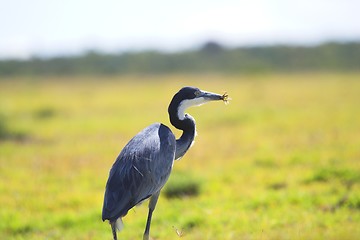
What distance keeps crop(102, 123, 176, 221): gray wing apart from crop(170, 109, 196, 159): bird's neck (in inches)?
7.0

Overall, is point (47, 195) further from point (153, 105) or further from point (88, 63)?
point (88, 63)

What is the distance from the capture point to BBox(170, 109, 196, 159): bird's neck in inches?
239

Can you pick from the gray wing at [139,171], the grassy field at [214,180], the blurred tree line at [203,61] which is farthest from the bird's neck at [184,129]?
the blurred tree line at [203,61]

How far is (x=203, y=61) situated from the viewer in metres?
76.6

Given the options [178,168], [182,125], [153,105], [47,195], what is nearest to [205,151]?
[178,168]

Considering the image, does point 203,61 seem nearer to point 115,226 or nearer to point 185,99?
point 185,99

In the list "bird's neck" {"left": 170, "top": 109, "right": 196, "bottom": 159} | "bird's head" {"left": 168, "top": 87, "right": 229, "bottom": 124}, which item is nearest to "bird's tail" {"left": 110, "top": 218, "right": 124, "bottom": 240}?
"bird's neck" {"left": 170, "top": 109, "right": 196, "bottom": 159}

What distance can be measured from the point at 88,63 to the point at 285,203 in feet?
245

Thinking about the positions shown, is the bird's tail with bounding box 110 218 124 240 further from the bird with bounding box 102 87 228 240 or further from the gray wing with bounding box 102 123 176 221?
the gray wing with bounding box 102 123 176 221

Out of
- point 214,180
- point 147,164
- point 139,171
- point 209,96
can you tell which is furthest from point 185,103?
point 214,180

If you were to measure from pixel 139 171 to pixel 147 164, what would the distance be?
0.13 meters

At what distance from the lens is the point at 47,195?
9.26 m

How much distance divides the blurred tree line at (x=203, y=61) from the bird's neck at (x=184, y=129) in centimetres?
6350

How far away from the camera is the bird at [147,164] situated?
5438mm
